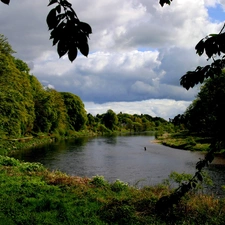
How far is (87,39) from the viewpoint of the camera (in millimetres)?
2537

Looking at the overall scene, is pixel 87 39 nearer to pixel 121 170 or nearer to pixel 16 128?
pixel 121 170

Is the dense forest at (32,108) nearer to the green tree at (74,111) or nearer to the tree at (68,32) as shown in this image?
the green tree at (74,111)

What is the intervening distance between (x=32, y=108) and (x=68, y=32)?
57.6 meters

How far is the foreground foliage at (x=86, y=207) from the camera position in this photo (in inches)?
400

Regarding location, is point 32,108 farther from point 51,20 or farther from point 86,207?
point 51,20

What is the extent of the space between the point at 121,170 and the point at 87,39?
2818cm

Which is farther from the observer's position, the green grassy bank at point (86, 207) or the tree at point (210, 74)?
the green grassy bank at point (86, 207)

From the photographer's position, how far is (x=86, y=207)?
11.7 meters

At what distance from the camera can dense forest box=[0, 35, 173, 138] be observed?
126ft

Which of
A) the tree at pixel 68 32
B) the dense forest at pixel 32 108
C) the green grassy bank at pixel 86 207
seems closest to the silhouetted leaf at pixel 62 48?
the tree at pixel 68 32

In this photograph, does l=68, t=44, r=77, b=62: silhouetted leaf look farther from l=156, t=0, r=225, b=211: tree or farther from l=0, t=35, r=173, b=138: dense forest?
l=0, t=35, r=173, b=138: dense forest

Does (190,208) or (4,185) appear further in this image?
(4,185)

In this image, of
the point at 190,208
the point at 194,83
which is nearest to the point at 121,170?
the point at 190,208

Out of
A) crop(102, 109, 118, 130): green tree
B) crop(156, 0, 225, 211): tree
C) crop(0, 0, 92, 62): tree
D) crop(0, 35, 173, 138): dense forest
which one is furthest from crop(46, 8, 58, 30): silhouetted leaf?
crop(102, 109, 118, 130): green tree
